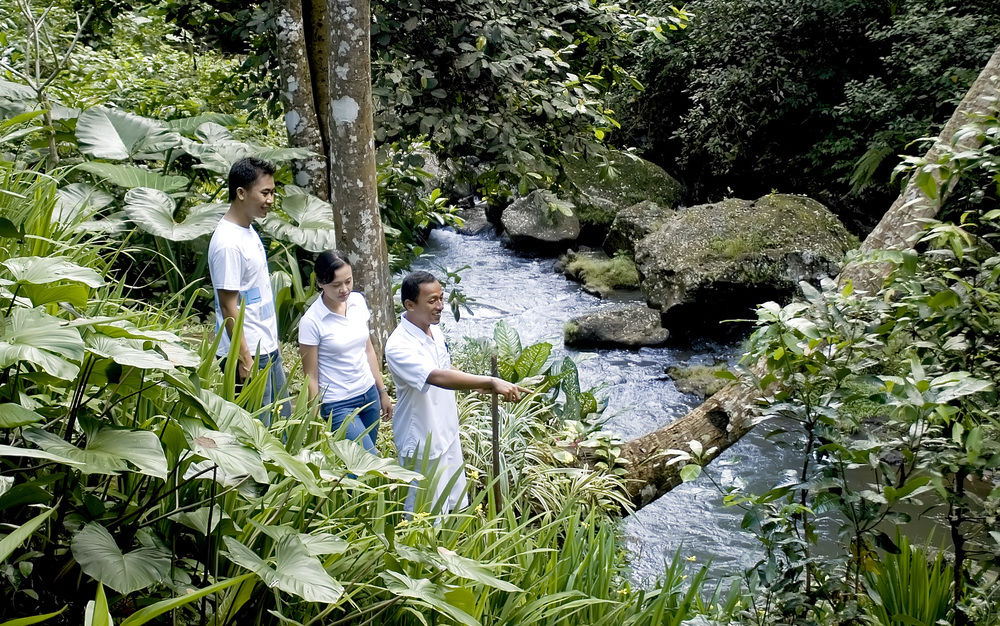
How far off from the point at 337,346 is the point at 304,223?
6.60 feet

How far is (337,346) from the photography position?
402 centimetres

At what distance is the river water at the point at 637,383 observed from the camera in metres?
6.25

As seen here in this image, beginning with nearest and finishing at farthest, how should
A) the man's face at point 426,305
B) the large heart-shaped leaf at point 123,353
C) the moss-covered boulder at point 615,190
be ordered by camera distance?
1. the large heart-shaped leaf at point 123,353
2. the man's face at point 426,305
3. the moss-covered boulder at point 615,190

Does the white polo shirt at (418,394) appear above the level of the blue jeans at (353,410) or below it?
above

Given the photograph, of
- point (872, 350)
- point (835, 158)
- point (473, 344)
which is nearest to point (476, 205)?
point (835, 158)

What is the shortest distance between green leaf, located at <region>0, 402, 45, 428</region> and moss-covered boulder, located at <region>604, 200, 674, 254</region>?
11.8m

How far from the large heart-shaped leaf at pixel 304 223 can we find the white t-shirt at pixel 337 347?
5.54 feet

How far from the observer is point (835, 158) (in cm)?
1327

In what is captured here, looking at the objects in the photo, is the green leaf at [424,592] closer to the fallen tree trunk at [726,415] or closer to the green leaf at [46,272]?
the green leaf at [46,272]

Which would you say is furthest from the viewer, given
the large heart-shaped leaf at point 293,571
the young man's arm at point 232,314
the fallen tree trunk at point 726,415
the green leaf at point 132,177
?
the green leaf at point 132,177

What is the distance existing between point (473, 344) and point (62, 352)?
16.4 feet

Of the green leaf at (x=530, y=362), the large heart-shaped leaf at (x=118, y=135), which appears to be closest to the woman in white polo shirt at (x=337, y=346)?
the green leaf at (x=530, y=362)

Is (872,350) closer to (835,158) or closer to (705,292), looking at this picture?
(705,292)

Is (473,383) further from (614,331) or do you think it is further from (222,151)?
(614,331)
